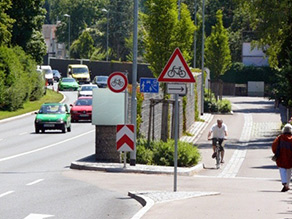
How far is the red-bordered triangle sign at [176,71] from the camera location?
1861 cm

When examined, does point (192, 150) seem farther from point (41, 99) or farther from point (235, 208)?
point (41, 99)

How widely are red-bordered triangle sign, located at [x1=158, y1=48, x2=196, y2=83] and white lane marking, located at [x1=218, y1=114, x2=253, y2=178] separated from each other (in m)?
8.68

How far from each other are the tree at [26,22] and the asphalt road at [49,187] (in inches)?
1355

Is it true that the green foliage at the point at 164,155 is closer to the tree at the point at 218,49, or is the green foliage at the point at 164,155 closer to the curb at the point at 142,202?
the curb at the point at 142,202

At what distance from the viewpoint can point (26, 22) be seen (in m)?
73.8

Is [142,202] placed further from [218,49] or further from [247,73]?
[247,73]

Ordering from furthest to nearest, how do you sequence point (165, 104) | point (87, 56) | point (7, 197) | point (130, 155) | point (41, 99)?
point (87, 56) < point (41, 99) < point (165, 104) < point (130, 155) < point (7, 197)

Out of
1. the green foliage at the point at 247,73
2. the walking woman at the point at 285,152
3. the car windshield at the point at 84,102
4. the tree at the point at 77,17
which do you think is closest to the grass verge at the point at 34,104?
the car windshield at the point at 84,102

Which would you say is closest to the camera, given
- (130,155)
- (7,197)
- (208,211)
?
A: (208,211)

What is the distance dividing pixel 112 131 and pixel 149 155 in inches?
56.9

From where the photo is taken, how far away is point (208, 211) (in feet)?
49.3

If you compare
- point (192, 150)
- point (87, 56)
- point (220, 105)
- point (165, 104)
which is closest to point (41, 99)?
point (220, 105)

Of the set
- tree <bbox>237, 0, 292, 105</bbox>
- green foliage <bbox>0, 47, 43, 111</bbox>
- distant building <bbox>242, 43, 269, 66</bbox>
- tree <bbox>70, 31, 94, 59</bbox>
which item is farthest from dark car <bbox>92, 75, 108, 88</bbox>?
tree <bbox>237, 0, 292, 105</bbox>

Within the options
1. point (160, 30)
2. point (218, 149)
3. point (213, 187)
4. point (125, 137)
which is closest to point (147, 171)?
point (125, 137)
